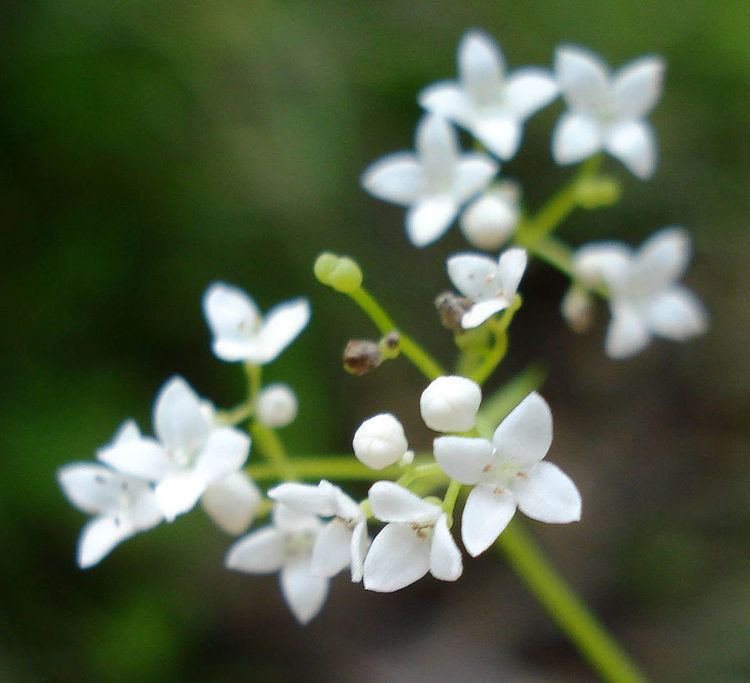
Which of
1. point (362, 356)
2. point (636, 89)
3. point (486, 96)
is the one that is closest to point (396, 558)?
point (362, 356)

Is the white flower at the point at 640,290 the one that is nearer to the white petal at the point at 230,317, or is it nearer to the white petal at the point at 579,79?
the white petal at the point at 579,79

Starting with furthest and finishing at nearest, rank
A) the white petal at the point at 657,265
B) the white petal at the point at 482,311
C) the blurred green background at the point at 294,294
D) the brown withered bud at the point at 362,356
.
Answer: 1. the blurred green background at the point at 294,294
2. the white petal at the point at 657,265
3. the brown withered bud at the point at 362,356
4. the white petal at the point at 482,311

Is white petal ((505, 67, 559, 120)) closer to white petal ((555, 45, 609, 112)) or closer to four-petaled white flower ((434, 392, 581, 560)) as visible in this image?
white petal ((555, 45, 609, 112))

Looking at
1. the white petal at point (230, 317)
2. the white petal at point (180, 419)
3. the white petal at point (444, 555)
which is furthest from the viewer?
the white petal at point (230, 317)

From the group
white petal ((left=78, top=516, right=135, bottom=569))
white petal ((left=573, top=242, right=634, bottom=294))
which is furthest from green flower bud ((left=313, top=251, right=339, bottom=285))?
white petal ((left=573, top=242, right=634, bottom=294))

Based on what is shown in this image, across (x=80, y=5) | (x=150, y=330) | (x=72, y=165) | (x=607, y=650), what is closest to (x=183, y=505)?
(x=607, y=650)

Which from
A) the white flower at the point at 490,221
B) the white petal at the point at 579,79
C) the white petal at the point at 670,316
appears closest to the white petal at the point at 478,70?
the white petal at the point at 579,79
